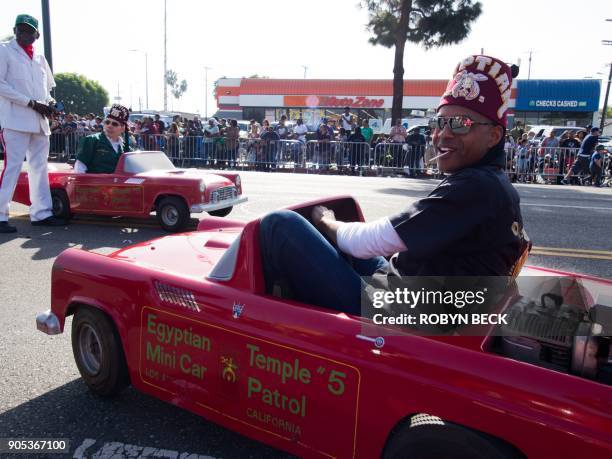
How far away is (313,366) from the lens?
2.11 m

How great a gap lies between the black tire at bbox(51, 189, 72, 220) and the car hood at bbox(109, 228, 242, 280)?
4.73 meters

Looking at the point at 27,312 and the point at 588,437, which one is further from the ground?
the point at 588,437

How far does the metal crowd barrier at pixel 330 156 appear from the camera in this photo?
1612 centimetres

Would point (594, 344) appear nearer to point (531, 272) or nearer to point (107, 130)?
point (531, 272)

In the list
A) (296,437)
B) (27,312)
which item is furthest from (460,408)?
(27,312)

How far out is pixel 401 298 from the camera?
7.43ft

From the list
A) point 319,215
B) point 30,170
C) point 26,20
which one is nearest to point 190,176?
point 30,170

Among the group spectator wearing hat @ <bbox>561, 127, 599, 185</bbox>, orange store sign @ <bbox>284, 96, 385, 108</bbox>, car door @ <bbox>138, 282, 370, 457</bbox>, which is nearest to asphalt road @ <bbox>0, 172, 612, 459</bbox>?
car door @ <bbox>138, 282, 370, 457</bbox>

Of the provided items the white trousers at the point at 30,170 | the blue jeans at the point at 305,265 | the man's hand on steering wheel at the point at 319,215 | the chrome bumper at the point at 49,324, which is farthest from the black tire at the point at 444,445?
the white trousers at the point at 30,170

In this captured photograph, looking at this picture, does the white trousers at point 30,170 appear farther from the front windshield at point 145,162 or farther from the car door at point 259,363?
the car door at point 259,363

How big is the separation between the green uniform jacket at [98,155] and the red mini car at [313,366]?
4.90 metres

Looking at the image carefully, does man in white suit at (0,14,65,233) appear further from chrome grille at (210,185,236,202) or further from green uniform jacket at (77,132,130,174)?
chrome grille at (210,185,236,202)

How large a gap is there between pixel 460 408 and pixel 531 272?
1.26 metres

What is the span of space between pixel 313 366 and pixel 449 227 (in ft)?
2.47
